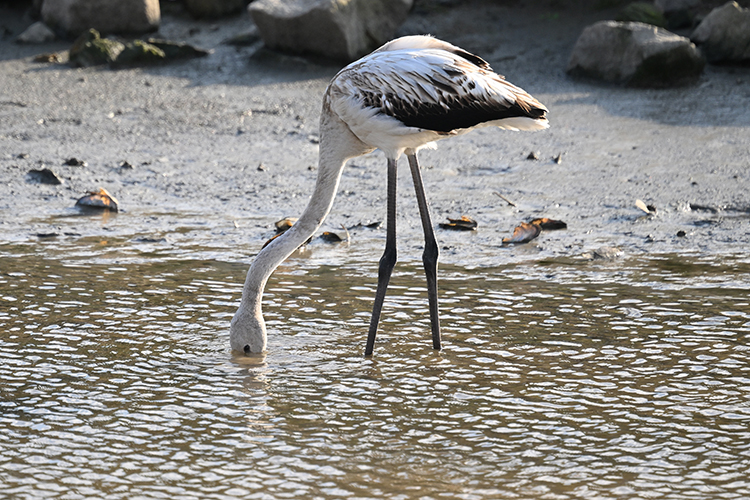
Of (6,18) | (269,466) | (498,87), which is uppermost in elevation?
(6,18)

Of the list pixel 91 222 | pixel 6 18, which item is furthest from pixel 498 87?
pixel 6 18

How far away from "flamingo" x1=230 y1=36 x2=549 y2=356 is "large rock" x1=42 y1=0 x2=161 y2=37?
7980 millimetres

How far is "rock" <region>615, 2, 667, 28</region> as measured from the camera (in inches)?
464

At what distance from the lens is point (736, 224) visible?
6.89 meters

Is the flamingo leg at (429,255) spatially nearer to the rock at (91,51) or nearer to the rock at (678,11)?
Answer: the rock at (91,51)

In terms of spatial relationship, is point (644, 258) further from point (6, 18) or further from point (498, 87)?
point (6, 18)

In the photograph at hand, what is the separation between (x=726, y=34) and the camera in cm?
1102

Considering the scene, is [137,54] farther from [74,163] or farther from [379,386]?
[379,386]

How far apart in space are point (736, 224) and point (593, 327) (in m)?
2.40

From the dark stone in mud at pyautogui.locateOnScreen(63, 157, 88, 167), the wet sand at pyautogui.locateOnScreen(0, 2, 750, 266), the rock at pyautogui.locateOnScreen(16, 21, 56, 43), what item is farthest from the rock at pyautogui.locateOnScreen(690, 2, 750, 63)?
the rock at pyautogui.locateOnScreen(16, 21, 56, 43)

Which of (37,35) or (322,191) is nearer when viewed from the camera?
(322,191)

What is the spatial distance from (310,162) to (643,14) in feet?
17.4

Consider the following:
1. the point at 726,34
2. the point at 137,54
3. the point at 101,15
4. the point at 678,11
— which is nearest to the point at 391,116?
the point at 137,54

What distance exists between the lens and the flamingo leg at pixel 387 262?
4691 mm
